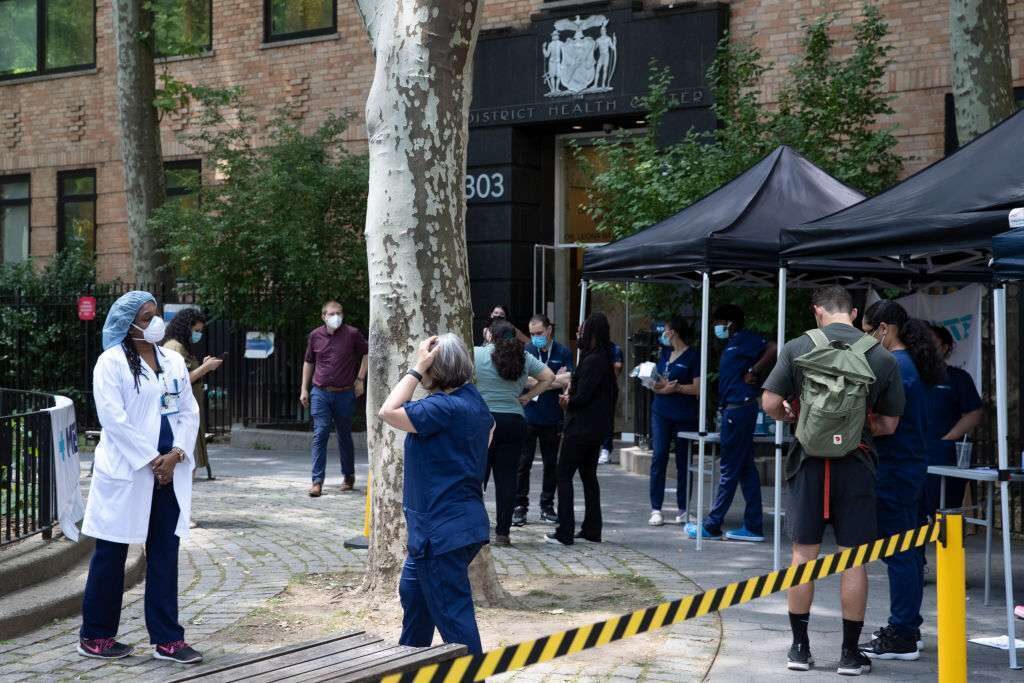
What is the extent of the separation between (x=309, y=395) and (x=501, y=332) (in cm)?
478

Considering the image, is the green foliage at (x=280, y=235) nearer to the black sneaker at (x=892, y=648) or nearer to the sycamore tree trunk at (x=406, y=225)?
the sycamore tree trunk at (x=406, y=225)

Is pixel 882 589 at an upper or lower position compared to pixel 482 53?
lower

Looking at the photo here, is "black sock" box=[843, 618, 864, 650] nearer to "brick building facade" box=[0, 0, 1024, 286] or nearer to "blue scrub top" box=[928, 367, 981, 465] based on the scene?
"blue scrub top" box=[928, 367, 981, 465]

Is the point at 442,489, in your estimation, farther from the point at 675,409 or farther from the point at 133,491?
the point at 675,409

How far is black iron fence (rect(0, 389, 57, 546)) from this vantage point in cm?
834

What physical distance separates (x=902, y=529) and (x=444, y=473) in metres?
2.78

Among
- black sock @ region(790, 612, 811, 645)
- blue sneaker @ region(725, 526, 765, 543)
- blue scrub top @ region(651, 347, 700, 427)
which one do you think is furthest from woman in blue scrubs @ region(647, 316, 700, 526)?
black sock @ region(790, 612, 811, 645)

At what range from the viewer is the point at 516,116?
61.2 ft

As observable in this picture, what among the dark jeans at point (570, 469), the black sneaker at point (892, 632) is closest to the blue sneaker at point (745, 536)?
the dark jeans at point (570, 469)

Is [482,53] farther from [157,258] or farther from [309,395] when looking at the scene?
[309,395]

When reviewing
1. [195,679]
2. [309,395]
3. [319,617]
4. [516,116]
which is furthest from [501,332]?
[516,116]

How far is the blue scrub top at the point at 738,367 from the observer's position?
34.3 ft

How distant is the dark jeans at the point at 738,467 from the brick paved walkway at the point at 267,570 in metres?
0.95

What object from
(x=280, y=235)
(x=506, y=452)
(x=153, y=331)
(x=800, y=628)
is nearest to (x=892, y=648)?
(x=800, y=628)
